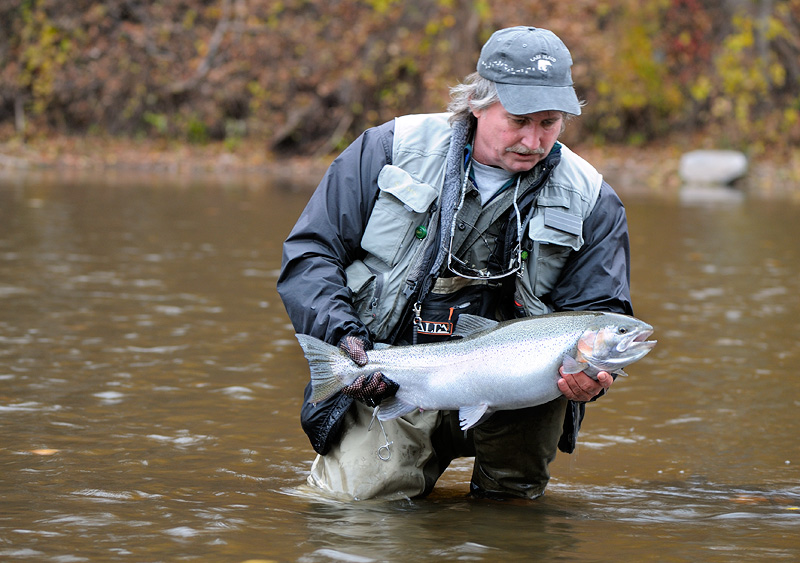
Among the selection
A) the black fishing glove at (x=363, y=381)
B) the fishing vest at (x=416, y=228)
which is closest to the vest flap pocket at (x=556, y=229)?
the fishing vest at (x=416, y=228)

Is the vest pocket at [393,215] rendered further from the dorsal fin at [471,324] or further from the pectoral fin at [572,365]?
the pectoral fin at [572,365]

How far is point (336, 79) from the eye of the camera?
79.4 feet

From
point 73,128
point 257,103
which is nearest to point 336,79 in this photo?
point 257,103

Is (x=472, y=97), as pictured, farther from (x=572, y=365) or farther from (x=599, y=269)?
(x=572, y=365)

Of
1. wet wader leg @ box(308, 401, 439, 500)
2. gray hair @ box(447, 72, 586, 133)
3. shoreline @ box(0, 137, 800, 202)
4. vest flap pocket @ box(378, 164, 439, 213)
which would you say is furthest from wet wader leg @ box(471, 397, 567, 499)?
shoreline @ box(0, 137, 800, 202)

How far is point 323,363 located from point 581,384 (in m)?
0.91

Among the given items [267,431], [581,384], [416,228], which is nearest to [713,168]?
[267,431]

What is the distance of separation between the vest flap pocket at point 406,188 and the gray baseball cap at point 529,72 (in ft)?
1.45

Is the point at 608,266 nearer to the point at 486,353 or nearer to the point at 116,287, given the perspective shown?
the point at 486,353

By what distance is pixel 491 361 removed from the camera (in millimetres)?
4082

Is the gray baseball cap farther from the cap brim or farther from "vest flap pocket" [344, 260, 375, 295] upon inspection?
"vest flap pocket" [344, 260, 375, 295]

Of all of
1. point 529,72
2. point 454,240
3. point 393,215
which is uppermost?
point 529,72

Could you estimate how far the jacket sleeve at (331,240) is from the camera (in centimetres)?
420

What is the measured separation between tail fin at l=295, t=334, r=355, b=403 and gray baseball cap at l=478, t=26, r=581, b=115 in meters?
1.09
